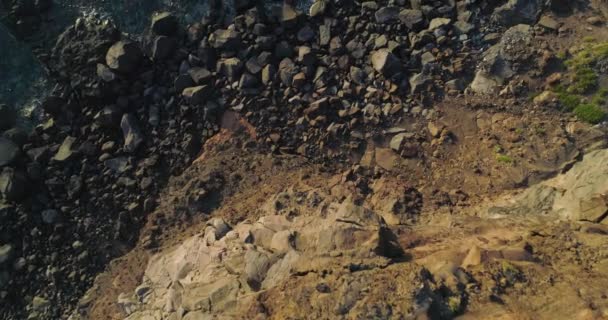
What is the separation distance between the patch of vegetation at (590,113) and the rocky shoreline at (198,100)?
2592 mm

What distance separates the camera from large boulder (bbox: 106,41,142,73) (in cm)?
2505

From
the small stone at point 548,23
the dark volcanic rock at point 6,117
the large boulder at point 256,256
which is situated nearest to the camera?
the large boulder at point 256,256

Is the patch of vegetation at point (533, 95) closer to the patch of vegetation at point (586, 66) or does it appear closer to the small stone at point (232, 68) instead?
the patch of vegetation at point (586, 66)

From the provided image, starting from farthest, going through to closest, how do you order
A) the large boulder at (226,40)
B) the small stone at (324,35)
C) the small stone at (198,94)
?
1. the large boulder at (226,40)
2. the small stone at (198,94)
3. the small stone at (324,35)

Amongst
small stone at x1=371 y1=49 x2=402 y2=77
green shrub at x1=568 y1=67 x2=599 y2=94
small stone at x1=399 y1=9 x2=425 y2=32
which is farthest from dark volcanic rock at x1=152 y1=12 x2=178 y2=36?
green shrub at x1=568 y1=67 x2=599 y2=94

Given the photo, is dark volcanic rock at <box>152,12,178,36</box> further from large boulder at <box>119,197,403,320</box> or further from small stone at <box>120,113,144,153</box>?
large boulder at <box>119,197,403,320</box>

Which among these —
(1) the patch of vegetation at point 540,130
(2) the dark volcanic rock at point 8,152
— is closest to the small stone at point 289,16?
(1) the patch of vegetation at point 540,130

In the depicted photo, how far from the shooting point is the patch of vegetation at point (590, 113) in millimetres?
19375

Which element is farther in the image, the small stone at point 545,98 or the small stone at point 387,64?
the small stone at point 387,64

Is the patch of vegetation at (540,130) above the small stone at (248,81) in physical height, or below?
below

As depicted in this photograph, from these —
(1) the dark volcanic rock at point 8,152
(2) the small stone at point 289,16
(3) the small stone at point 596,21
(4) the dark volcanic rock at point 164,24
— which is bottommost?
(1) the dark volcanic rock at point 8,152

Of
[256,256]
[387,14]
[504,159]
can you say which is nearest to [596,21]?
[504,159]

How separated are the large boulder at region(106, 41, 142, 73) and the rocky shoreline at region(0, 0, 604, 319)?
6 cm

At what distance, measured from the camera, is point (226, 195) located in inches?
877
